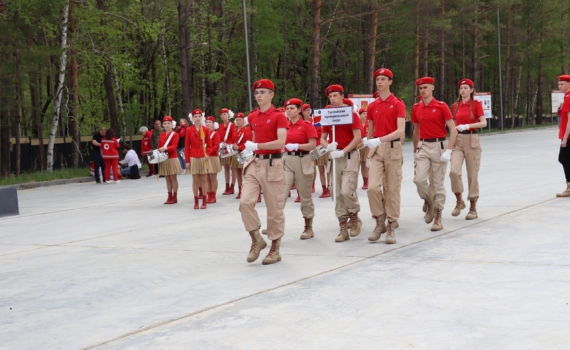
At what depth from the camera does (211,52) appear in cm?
4522

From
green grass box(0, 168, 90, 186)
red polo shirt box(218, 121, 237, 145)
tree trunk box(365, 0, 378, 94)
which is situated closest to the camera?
red polo shirt box(218, 121, 237, 145)

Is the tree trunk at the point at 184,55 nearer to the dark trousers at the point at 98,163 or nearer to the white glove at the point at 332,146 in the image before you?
the dark trousers at the point at 98,163

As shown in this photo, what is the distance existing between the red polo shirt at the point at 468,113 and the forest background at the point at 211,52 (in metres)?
19.6

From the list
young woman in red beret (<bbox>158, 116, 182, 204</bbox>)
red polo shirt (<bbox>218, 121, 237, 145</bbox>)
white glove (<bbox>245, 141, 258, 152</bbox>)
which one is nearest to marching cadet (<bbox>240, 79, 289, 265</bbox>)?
→ white glove (<bbox>245, 141, 258, 152</bbox>)

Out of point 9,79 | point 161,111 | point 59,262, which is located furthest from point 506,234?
Answer: point 161,111

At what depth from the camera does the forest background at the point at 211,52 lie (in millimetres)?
30484

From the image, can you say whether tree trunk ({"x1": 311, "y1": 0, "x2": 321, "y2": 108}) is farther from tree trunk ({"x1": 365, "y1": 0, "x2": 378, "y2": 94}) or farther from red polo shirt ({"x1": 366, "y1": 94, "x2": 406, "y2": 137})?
red polo shirt ({"x1": 366, "y1": 94, "x2": 406, "y2": 137})

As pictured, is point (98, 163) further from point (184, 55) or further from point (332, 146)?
point (332, 146)

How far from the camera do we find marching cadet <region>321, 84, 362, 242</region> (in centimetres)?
1048

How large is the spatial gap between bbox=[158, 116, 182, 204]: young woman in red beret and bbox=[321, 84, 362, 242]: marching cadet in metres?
6.60

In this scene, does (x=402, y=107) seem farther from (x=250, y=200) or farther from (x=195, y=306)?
(x=195, y=306)

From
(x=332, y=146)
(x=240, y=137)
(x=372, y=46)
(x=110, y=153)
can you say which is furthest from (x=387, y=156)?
(x=372, y=46)

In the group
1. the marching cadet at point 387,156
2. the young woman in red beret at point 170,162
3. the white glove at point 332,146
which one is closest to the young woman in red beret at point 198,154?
the young woman in red beret at point 170,162

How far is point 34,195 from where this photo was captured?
72.6 ft
